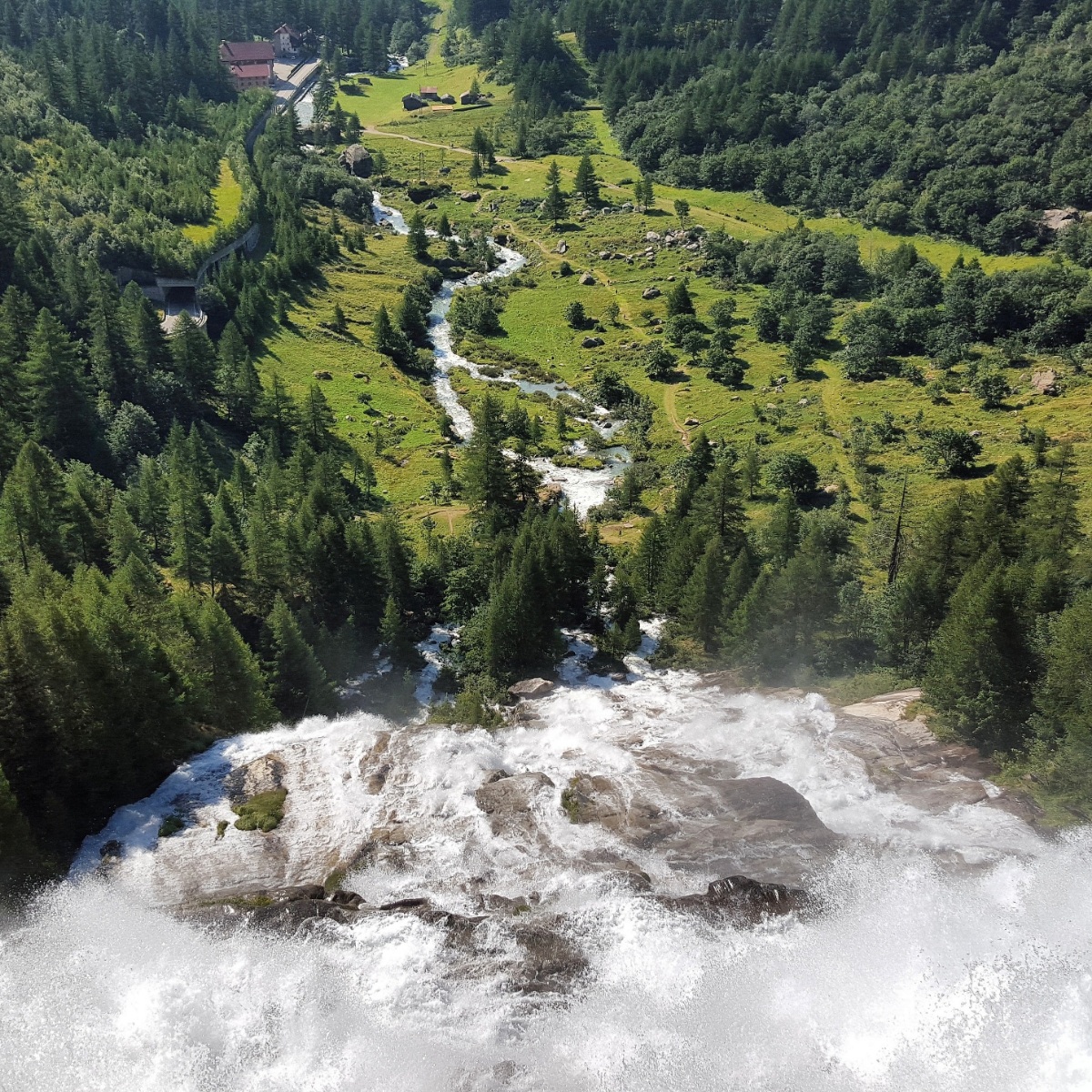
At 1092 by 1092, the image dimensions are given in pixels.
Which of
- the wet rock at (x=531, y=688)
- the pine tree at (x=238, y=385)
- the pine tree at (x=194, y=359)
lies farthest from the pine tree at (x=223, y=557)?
the pine tree at (x=194, y=359)

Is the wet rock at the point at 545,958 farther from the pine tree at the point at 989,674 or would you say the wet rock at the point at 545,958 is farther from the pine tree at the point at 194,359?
the pine tree at the point at 194,359

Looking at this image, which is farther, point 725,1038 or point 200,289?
point 200,289

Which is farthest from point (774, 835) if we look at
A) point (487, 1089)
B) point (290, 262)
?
point (290, 262)

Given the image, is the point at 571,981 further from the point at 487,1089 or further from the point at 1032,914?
the point at 1032,914

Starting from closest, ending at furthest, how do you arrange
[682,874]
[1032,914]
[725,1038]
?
[725,1038] < [1032,914] < [682,874]

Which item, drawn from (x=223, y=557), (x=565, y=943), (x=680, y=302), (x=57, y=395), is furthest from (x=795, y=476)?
(x=57, y=395)

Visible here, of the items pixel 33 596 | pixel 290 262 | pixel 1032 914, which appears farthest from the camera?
pixel 290 262

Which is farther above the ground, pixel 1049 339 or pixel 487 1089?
pixel 1049 339
